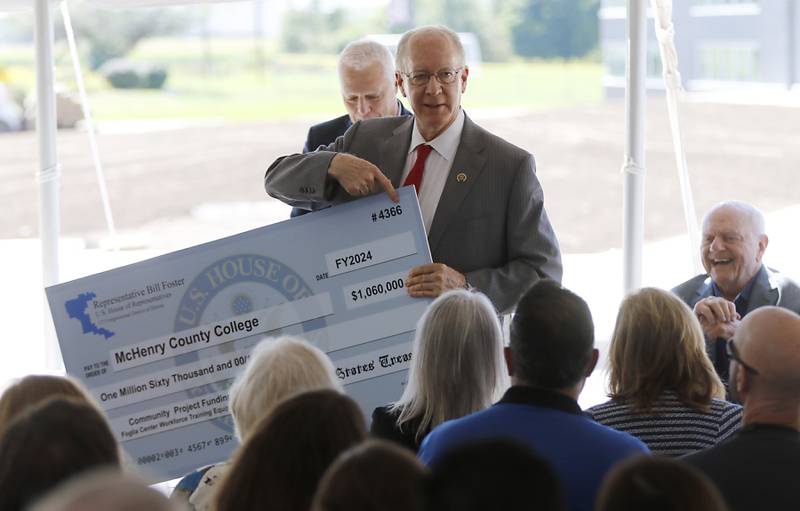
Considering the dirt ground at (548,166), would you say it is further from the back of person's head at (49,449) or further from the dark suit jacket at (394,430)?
the back of person's head at (49,449)

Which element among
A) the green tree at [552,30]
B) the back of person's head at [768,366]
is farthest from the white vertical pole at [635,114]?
the green tree at [552,30]

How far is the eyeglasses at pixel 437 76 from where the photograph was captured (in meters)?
2.84

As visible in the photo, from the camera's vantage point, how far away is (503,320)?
3.01m

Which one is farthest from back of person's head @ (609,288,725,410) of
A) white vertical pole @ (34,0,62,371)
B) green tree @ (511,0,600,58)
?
green tree @ (511,0,600,58)

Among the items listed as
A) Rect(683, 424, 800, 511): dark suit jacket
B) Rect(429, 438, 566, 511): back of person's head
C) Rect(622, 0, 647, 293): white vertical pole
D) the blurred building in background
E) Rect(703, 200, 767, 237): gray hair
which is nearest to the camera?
Rect(429, 438, 566, 511): back of person's head

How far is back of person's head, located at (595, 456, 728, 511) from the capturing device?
1.17 m

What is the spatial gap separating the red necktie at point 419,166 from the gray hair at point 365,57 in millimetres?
832

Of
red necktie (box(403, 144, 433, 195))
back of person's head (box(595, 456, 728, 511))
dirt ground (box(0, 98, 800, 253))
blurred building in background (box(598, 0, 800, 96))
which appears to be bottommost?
dirt ground (box(0, 98, 800, 253))

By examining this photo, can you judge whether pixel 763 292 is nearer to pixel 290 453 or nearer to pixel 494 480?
pixel 290 453

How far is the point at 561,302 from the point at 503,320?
39.9 inches

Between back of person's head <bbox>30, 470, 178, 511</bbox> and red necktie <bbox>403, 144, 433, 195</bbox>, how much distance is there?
2024 millimetres

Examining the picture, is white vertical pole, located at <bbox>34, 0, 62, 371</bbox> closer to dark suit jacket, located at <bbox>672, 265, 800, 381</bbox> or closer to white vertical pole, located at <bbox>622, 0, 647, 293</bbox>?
white vertical pole, located at <bbox>622, 0, 647, 293</bbox>

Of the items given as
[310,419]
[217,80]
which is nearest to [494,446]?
[310,419]

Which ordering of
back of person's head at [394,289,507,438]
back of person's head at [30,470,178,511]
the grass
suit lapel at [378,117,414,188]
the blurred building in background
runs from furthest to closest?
the grass → the blurred building in background → suit lapel at [378,117,414,188] → back of person's head at [394,289,507,438] → back of person's head at [30,470,178,511]
